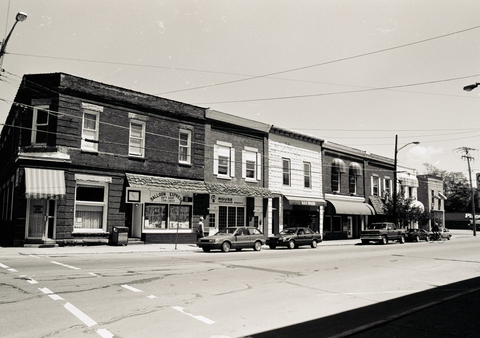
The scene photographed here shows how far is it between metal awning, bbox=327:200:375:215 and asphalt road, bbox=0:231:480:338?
23.3m

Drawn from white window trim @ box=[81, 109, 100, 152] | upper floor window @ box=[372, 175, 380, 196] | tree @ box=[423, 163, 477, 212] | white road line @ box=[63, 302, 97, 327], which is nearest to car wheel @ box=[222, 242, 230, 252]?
white window trim @ box=[81, 109, 100, 152]

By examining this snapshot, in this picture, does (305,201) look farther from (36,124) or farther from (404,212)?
(36,124)

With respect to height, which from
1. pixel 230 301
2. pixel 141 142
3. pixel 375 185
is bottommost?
pixel 230 301

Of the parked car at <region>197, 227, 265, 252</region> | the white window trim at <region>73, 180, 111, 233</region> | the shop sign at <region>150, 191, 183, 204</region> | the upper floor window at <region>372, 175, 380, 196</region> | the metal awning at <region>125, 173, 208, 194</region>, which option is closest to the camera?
the parked car at <region>197, 227, 265, 252</region>

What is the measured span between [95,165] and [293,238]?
1282 centimetres

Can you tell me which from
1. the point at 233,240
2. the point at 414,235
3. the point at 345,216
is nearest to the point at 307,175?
the point at 345,216

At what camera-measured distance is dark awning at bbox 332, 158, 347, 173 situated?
1563 inches

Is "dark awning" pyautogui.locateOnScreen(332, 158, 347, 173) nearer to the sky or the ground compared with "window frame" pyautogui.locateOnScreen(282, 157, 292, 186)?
nearer to the sky

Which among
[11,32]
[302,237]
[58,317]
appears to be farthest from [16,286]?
[302,237]

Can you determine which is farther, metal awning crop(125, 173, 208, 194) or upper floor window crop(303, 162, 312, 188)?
upper floor window crop(303, 162, 312, 188)

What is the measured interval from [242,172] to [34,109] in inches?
591

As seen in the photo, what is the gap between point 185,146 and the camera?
28.3m

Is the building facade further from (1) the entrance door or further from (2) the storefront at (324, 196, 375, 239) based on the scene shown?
(1) the entrance door

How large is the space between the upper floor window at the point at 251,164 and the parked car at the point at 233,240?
8633 mm
